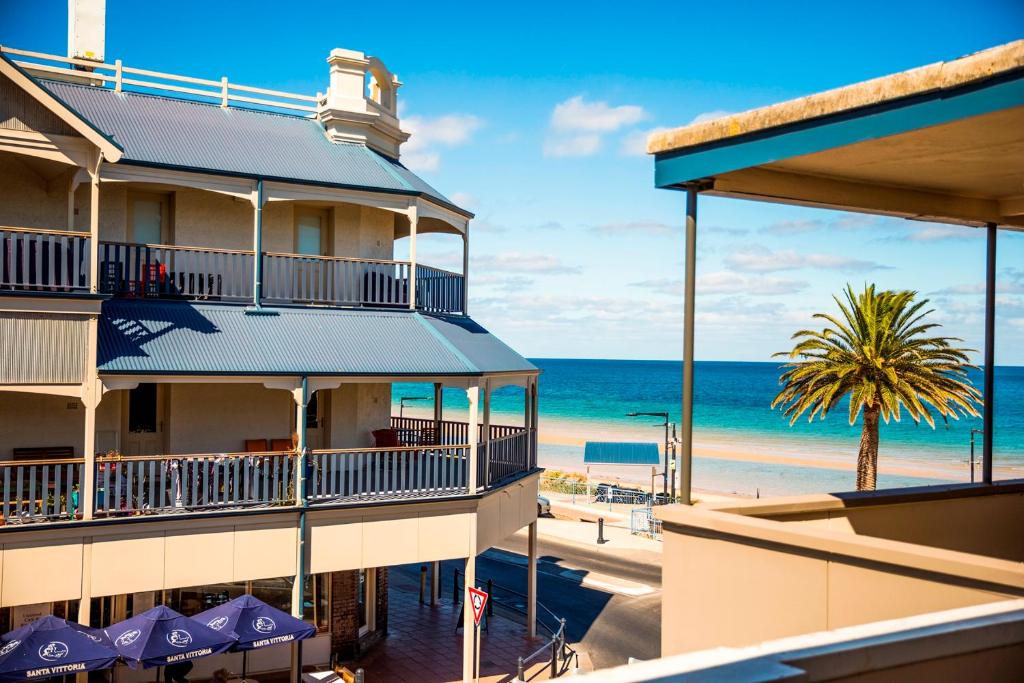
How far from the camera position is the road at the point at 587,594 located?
903 inches

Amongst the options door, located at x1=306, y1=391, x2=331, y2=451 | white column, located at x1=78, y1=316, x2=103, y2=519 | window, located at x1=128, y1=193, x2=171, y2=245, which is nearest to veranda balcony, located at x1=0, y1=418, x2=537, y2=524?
white column, located at x1=78, y1=316, x2=103, y2=519

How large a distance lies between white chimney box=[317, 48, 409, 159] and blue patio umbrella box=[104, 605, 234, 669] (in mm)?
12047

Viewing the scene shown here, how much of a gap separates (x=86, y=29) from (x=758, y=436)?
10302 centimetres

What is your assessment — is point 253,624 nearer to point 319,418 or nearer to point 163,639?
point 163,639

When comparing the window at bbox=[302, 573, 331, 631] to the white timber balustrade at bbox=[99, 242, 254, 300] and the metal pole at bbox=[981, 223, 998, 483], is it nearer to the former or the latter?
the white timber balustrade at bbox=[99, 242, 254, 300]

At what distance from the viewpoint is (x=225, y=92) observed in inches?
877

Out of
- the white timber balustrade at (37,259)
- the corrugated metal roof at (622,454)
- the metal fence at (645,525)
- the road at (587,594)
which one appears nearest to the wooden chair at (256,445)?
the white timber balustrade at (37,259)

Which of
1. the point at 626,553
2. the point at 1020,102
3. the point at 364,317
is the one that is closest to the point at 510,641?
the point at 364,317

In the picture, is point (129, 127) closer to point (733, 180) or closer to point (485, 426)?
point (485, 426)

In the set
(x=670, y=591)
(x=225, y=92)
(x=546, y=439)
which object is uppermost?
(x=225, y=92)

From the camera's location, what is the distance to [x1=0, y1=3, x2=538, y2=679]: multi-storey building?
52.3ft

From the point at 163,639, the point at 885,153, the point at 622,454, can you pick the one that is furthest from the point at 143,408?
the point at 622,454

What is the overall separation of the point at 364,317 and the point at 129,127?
618 centimetres

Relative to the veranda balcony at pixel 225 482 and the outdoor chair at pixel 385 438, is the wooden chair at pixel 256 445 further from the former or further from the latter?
the outdoor chair at pixel 385 438
